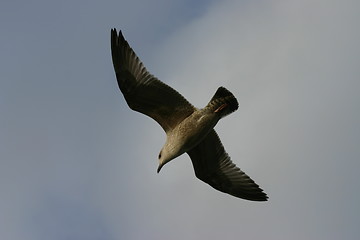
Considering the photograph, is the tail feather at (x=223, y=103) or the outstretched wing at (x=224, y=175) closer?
the tail feather at (x=223, y=103)

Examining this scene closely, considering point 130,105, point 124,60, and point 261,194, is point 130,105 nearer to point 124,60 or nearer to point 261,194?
point 124,60

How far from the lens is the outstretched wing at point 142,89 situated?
17.4m

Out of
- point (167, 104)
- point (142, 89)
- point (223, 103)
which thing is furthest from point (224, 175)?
point (142, 89)

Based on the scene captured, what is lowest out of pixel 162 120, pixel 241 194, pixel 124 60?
pixel 241 194

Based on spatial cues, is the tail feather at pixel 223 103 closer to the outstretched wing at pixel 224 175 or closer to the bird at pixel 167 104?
the bird at pixel 167 104

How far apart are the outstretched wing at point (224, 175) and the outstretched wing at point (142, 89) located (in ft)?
5.97

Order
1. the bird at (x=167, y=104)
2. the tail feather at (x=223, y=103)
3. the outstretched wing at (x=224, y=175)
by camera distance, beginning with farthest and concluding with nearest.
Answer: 1. the outstretched wing at (x=224, y=175)
2. the tail feather at (x=223, y=103)
3. the bird at (x=167, y=104)

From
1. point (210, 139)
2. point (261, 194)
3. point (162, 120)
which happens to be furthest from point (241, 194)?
point (162, 120)

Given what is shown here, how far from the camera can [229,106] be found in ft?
58.3

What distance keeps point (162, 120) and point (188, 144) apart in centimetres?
98

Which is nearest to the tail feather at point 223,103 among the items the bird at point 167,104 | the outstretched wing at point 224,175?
the bird at point 167,104

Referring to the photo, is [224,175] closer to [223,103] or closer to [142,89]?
[223,103]

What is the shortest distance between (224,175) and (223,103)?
2571 mm

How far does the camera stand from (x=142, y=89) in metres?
17.4
